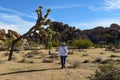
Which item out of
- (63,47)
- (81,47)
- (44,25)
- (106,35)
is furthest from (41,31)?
(106,35)

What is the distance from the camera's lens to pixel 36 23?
1084 inches

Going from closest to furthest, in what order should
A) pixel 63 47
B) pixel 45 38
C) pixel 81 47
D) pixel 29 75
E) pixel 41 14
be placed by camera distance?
1. pixel 29 75
2. pixel 63 47
3. pixel 41 14
4. pixel 45 38
5. pixel 81 47

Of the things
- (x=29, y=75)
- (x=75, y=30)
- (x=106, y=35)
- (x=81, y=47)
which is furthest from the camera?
(x=75, y=30)

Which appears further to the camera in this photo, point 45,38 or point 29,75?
point 45,38

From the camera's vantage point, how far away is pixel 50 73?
17578 mm

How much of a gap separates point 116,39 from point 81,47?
32.4 meters

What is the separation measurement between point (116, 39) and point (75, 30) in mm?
10057

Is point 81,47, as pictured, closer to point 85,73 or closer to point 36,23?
point 36,23

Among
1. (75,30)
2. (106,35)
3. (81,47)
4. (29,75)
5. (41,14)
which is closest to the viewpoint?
(29,75)

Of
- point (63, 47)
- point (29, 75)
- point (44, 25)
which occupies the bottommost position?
point (29, 75)

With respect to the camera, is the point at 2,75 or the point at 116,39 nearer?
the point at 2,75

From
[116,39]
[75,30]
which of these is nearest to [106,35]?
[116,39]

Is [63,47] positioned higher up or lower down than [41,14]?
lower down

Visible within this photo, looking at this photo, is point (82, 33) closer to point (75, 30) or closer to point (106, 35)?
point (75, 30)
